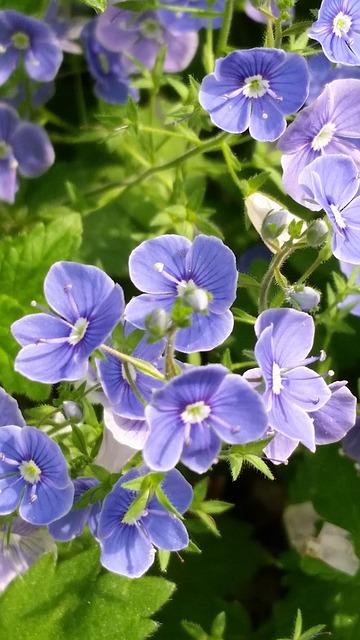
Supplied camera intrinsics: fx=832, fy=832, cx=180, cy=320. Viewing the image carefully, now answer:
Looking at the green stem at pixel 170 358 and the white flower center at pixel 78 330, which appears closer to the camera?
the green stem at pixel 170 358

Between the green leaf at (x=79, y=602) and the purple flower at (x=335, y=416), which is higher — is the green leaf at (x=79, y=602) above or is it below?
below

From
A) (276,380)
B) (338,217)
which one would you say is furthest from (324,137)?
(276,380)

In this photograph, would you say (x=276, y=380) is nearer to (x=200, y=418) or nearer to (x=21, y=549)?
(x=200, y=418)

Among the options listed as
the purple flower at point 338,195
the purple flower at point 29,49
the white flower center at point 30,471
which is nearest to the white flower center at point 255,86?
the purple flower at point 338,195

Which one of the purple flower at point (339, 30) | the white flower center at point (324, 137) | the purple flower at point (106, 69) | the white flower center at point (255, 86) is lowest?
the purple flower at point (106, 69)

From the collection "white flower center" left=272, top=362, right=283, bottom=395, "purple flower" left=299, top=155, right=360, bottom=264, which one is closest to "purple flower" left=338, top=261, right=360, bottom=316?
"purple flower" left=299, top=155, right=360, bottom=264

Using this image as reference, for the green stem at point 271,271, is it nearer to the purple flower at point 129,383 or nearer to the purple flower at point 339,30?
the purple flower at point 129,383

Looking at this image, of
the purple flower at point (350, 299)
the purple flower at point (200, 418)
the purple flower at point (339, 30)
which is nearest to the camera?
the purple flower at point (200, 418)
